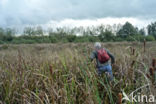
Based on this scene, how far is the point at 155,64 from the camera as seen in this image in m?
0.55

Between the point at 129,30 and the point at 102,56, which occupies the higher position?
the point at 129,30

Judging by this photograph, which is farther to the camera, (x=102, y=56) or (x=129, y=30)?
(x=102, y=56)

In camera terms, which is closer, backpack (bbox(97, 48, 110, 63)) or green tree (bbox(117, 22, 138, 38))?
green tree (bbox(117, 22, 138, 38))

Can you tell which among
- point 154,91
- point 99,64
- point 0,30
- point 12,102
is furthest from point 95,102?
point 0,30

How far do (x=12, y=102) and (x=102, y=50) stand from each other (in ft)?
7.41

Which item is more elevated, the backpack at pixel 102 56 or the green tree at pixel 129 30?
the green tree at pixel 129 30

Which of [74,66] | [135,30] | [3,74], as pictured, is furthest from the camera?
[74,66]

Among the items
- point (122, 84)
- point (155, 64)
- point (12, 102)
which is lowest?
point (12, 102)

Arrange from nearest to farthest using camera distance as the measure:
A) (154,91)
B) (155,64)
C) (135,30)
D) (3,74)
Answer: (155,64) < (154,91) < (135,30) < (3,74)

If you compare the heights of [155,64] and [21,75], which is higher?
[155,64]

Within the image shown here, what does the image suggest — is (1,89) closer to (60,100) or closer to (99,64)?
(60,100)

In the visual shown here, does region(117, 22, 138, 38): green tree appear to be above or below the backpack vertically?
above

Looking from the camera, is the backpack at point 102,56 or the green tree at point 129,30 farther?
the backpack at point 102,56

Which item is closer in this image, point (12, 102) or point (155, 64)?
point (155, 64)
